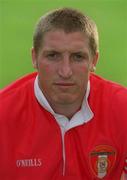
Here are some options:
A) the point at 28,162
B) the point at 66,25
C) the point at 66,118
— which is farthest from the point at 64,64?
the point at 28,162

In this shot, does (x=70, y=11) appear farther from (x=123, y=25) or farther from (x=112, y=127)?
(x=123, y=25)

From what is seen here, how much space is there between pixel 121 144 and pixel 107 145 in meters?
0.06

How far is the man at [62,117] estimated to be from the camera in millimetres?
2084

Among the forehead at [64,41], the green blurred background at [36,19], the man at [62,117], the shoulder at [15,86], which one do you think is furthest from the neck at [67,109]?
the green blurred background at [36,19]

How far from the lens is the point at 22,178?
7.01 ft

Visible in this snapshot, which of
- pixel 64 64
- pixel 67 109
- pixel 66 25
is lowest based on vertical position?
pixel 67 109

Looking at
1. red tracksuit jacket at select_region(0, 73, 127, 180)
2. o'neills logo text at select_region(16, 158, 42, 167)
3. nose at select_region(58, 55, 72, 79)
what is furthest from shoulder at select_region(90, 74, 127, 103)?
o'neills logo text at select_region(16, 158, 42, 167)

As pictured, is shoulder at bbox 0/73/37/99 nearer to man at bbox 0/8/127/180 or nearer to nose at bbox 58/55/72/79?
man at bbox 0/8/127/180

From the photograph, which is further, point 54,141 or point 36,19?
point 36,19

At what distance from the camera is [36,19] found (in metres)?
5.32

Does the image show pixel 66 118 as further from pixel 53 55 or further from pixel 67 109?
pixel 53 55

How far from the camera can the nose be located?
203 centimetres

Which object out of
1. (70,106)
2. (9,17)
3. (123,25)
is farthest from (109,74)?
(70,106)

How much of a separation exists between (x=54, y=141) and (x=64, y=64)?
33cm
